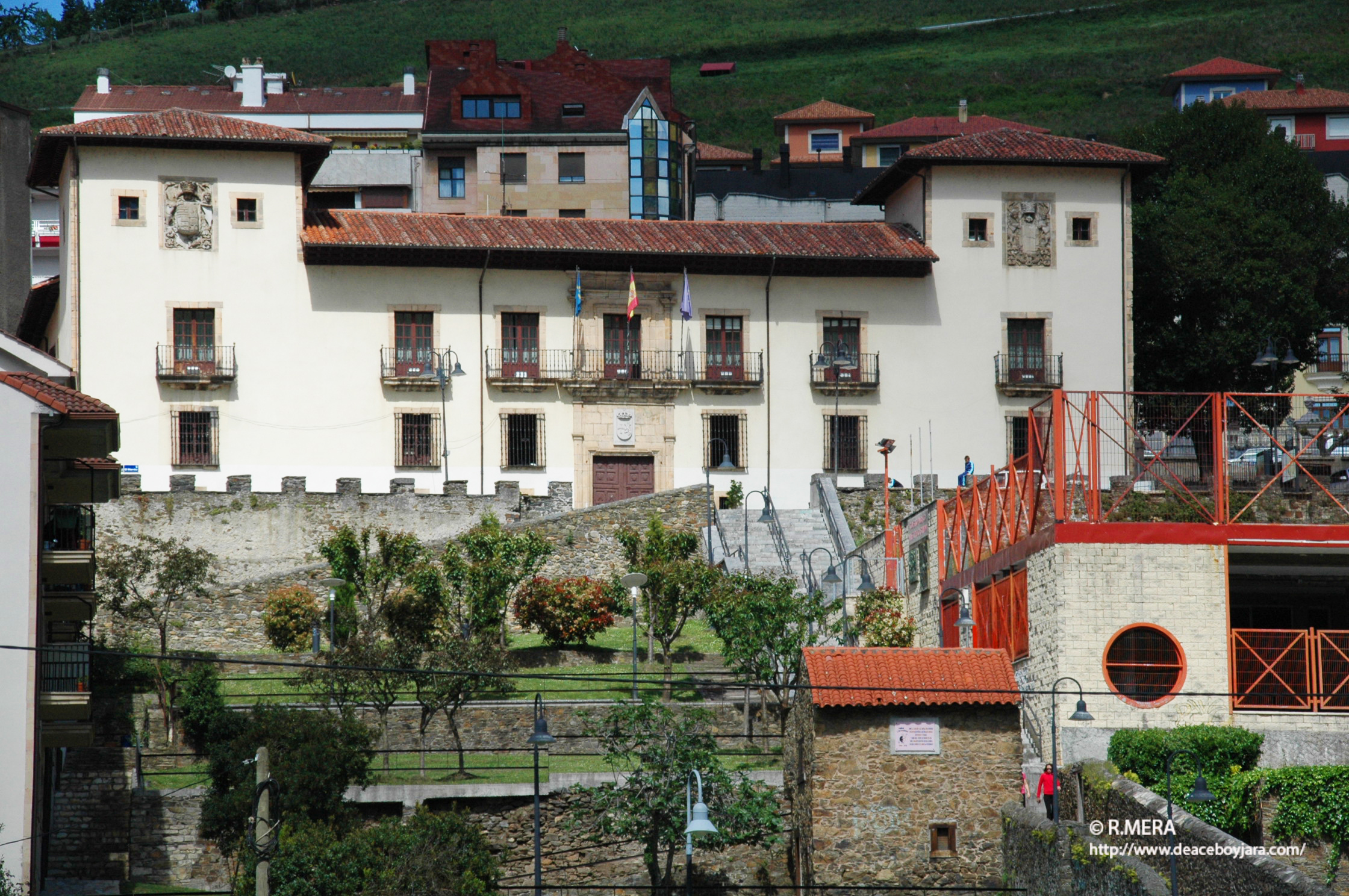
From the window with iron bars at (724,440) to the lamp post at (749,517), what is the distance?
3.37 feet

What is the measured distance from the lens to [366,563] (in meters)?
35.9

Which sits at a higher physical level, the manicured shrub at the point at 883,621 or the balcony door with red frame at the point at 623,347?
the balcony door with red frame at the point at 623,347

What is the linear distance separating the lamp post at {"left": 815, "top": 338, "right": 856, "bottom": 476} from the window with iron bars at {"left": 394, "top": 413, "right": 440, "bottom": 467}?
31.1 feet

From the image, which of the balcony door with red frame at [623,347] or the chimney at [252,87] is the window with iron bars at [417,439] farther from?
the chimney at [252,87]

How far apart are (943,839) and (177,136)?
27711 millimetres

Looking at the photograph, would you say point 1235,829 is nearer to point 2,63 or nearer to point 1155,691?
point 1155,691

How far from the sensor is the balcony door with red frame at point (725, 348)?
4525 centimetres

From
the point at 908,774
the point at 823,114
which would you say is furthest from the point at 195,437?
the point at 823,114

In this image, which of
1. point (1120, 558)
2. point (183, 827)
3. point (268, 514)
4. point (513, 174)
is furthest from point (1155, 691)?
point (513, 174)

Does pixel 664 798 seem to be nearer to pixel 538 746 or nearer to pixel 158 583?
pixel 538 746

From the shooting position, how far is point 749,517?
134 feet

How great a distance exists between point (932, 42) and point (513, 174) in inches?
2060

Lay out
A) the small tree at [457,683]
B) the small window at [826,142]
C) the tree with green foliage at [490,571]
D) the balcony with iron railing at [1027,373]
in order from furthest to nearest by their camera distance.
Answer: the small window at [826,142] < the balcony with iron railing at [1027,373] < the tree with green foliage at [490,571] < the small tree at [457,683]

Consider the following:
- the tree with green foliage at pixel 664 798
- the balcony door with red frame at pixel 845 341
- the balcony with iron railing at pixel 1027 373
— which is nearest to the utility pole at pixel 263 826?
the tree with green foliage at pixel 664 798
